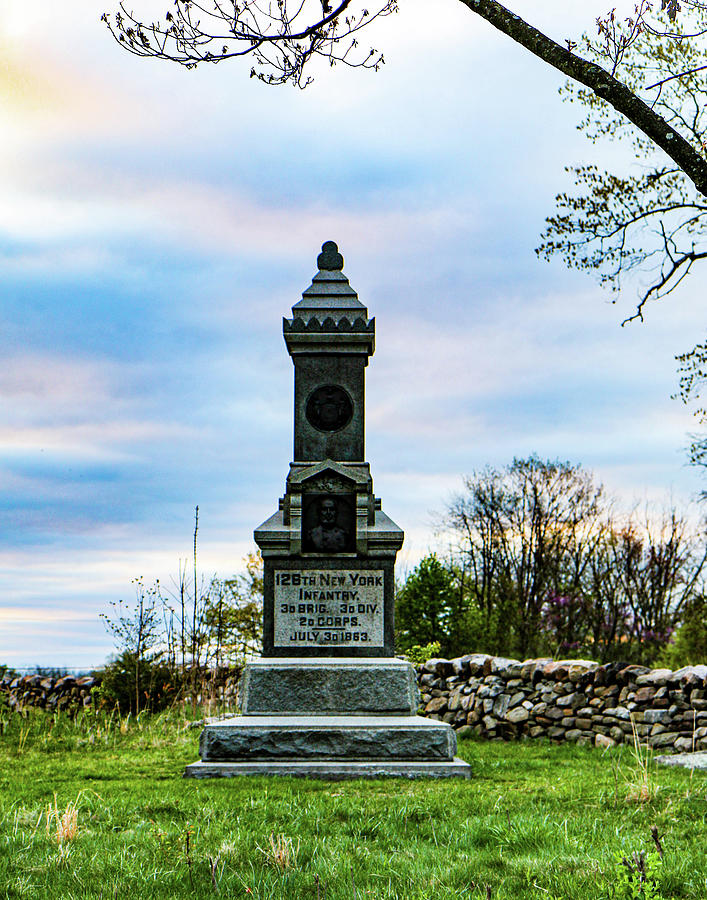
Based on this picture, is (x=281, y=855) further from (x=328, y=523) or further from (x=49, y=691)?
(x=49, y=691)

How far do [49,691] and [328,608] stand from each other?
37.0 ft

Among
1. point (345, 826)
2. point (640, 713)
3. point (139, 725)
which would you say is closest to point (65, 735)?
point (139, 725)

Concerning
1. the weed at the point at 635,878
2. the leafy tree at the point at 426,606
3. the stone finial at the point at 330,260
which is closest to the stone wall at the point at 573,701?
the leafy tree at the point at 426,606

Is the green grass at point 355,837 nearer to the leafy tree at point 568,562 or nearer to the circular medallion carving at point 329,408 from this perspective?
the circular medallion carving at point 329,408

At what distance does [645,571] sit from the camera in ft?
120

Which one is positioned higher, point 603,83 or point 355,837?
point 603,83

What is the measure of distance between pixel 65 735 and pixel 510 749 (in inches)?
261

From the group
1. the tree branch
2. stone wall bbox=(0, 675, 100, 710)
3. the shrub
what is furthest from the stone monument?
stone wall bbox=(0, 675, 100, 710)

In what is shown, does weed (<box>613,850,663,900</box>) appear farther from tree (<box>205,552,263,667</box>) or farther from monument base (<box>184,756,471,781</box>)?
tree (<box>205,552,263,667</box>)

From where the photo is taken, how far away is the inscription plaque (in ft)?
36.4

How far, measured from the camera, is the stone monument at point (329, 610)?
364 inches

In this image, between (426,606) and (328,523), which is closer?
(328,523)

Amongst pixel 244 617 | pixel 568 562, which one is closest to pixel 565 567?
pixel 568 562

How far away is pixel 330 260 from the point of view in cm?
1304
